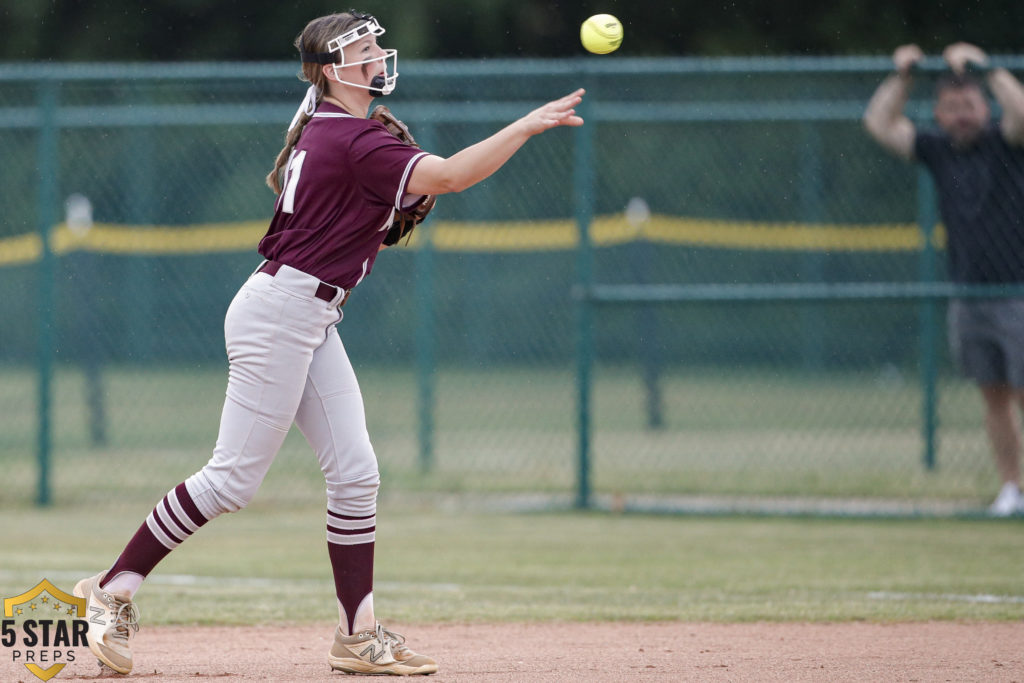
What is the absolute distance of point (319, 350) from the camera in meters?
4.31

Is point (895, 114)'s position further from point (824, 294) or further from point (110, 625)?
point (110, 625)

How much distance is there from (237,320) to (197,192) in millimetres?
Answer: 6570

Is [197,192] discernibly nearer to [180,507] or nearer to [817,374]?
[817,374]

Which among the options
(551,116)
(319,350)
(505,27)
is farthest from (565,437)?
(505,27)

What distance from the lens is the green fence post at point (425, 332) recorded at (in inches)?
360

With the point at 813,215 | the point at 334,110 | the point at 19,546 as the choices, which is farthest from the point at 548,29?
the point at 334,110

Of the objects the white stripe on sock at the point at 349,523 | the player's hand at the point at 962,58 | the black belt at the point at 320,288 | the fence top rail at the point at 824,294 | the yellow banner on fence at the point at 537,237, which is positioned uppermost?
the player's hand at the point at 962,58

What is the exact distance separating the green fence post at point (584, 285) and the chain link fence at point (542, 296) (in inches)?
0.8

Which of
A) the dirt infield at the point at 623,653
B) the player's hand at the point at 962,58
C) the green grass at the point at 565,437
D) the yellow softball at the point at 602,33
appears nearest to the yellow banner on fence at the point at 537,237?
the green grass at the point at 565,437

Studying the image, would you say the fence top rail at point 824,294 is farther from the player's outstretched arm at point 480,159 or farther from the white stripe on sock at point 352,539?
the player's outstretched arm at point 480,159

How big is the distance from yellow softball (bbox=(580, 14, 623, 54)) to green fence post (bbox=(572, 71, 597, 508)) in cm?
363

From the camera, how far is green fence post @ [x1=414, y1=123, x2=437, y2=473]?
9133mm

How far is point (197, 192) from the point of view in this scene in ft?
34.5

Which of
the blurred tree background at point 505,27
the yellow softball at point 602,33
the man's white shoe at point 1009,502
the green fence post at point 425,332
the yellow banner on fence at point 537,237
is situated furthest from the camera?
the blurred tree background at point 505,27
